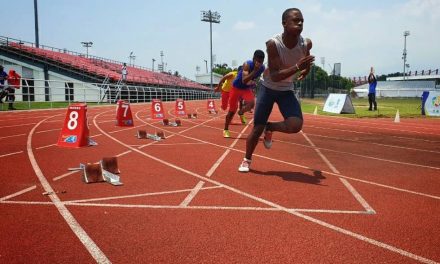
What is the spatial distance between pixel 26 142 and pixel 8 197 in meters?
4.18

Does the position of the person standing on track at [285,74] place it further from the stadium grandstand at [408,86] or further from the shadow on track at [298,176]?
the stadium grandstand at [408,86]

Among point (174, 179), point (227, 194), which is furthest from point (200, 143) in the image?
point (227, 194)

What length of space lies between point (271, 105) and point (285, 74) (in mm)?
679

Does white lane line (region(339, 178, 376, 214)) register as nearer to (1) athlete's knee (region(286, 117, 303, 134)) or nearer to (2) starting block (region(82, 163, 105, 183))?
(1) athlete's knee (region(286, 117, 303, 134))

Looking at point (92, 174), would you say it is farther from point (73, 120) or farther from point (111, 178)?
point (73, 120)

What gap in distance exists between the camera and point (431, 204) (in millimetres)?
3678

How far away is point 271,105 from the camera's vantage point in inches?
198

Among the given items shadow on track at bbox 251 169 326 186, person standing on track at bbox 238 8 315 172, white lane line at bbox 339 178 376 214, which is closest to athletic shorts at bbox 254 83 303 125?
person standing on track at bbox 238 8 315 172

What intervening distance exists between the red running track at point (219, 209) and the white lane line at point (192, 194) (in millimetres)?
13

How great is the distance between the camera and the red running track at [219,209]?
248 cm

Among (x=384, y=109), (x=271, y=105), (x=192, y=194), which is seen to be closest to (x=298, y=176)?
(x=271, y=105)

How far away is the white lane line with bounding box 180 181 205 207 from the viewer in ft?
11.7

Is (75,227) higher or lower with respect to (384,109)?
lower

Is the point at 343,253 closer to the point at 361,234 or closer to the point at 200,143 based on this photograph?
the point at 361,234
